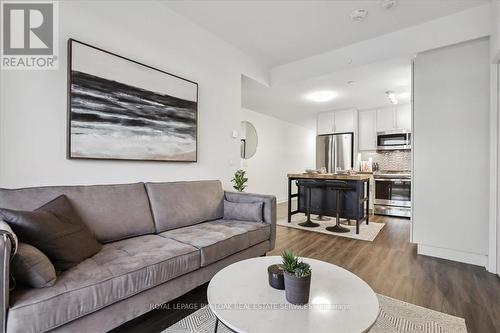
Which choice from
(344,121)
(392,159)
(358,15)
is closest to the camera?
(358,15)

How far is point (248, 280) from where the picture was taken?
1.29 m

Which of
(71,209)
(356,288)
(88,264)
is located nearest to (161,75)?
(71,209)

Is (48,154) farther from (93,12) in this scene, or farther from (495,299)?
(495,299)

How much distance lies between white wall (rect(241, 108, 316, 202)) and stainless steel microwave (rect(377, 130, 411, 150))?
2468mm

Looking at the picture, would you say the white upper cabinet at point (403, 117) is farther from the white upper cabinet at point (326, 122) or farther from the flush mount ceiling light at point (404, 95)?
the white upper cabinet at point (326, 122)

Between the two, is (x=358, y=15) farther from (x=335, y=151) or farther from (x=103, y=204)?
(x=335, y=151)

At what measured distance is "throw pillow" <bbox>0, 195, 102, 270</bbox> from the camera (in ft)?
4.10

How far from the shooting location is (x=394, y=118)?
5215mm

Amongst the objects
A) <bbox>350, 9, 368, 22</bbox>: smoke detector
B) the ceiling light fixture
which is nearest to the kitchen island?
the ceiling light fixture

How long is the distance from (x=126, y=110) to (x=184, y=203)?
39.9 inches

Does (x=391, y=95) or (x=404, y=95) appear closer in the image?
(x=391, y=95)

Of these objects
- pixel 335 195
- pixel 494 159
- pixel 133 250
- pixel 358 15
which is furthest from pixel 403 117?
pixel 133 250

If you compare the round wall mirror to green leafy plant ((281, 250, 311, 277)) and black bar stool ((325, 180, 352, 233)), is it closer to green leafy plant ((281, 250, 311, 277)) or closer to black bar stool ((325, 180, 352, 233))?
black bar stool ((325, 180, 352, 233))

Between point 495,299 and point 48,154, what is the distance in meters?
3.56
